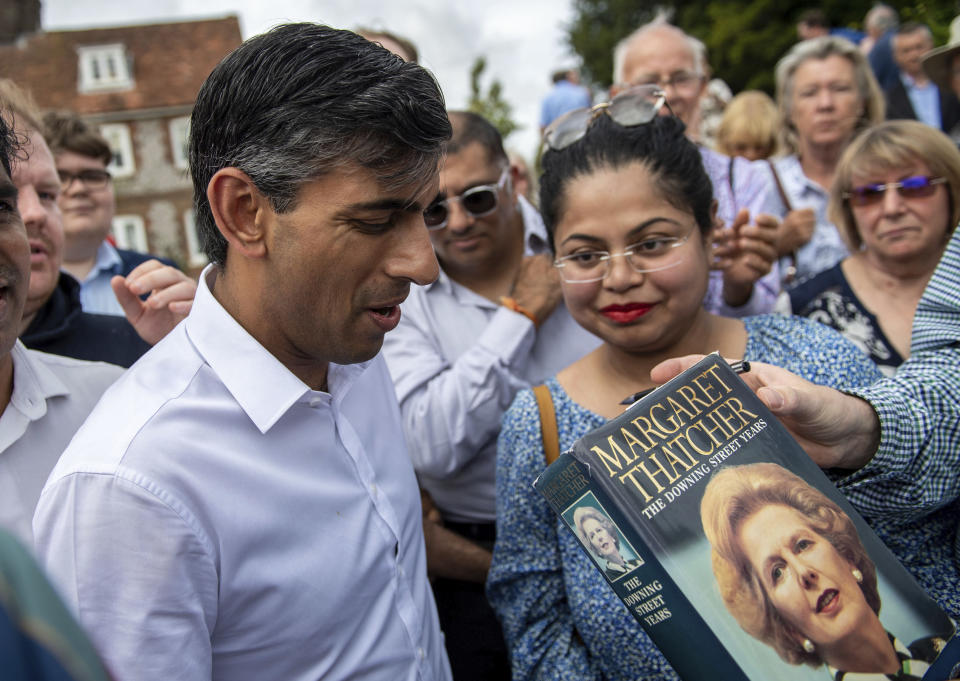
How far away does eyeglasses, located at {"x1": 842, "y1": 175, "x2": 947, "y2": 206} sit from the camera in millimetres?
2676

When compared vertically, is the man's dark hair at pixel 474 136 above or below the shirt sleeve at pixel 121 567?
above

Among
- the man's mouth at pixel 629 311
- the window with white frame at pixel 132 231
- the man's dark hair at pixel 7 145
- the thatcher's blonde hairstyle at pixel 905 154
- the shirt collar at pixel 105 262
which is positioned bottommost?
the window with white frame at pixel 132 231

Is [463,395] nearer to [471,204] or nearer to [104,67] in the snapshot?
[471,204]

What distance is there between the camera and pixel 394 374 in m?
2.68

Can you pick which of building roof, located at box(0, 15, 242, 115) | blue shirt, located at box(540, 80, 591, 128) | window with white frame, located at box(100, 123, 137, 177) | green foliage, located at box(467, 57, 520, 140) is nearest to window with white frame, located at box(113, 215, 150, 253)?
window with white frame, located at box(100, 123, 137, 177)

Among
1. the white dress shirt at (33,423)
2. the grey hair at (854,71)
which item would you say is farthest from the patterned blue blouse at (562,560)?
the grey hair at (854,71)

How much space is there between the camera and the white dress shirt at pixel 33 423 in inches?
63.3

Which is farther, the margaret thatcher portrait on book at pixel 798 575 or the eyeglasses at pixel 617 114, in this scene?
the eyeglasses at pixel 617 114

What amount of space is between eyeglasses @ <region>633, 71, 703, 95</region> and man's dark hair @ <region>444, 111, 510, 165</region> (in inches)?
51.0

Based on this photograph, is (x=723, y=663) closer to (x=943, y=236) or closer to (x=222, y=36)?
(x=943, y=236)

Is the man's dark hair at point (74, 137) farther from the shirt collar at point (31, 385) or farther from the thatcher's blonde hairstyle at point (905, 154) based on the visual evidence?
the thatcher's blonde hairstyle at point (905, 154)

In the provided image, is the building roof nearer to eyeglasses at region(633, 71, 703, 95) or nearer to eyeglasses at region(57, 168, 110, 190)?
eyeglasses at region(57, 168, 110, 190)

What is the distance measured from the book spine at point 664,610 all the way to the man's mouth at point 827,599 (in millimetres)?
185

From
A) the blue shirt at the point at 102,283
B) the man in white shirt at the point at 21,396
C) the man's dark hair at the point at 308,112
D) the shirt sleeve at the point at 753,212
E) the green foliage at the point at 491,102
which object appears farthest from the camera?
the green foliage at the point at 491,102
